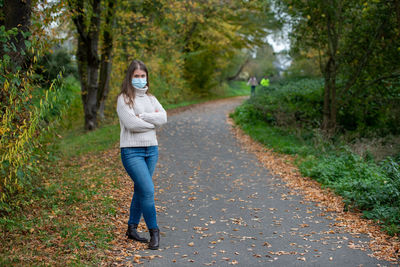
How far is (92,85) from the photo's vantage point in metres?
16.0

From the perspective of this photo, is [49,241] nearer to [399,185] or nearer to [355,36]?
[399,185]

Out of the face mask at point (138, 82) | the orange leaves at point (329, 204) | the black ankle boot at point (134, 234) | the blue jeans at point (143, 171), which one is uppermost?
the face mask at point (138, 82)

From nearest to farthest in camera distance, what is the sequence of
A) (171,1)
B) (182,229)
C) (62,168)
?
1. (182,229)
2. (62,168)
3. (171,1)

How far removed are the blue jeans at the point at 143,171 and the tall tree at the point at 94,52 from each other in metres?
9.65

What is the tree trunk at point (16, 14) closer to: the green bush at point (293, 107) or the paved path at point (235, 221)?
the paved path at point (235, 221)

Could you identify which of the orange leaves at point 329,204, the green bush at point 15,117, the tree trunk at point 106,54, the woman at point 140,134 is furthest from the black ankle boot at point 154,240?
the tree trunk at point 106,54

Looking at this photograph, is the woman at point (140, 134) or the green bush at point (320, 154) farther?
the green bush at point (320, 154)

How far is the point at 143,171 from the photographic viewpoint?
16.3ft

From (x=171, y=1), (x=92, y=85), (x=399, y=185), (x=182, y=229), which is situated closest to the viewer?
(x=182, y=229)

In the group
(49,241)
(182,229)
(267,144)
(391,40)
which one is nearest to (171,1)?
(267,144)

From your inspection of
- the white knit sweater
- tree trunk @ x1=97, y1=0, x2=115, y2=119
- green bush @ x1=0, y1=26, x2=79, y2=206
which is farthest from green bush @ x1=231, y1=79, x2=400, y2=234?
tree trunk @ x1=97, y1=0, x2=115, y2=119

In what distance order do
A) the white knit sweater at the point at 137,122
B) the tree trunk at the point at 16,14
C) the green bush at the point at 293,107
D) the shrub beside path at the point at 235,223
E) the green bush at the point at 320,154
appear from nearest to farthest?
the white knit sweater at the point at 137,122
the shrub beside path at the point at 235,223
the tree trunk at the point at 16,14
the green bush at the point at 320,154
the green bush at the point at 293,107

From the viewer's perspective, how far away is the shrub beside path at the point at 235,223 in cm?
506

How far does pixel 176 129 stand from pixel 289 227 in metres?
11.2
